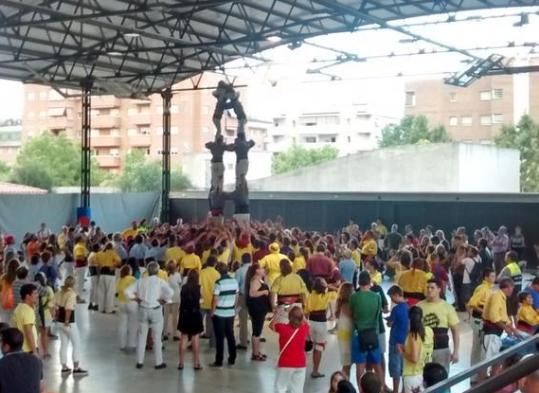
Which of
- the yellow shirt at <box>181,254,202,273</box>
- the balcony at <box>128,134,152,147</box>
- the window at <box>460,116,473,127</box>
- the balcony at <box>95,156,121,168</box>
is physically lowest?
the yellow shirt at <box>181,254,202,273</box>

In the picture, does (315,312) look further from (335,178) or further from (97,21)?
(335,178)

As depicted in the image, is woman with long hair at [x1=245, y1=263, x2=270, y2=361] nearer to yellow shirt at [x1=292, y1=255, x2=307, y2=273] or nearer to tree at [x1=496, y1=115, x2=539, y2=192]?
yellow shirt at [x1=292, y1=255, x2=307, y2=273]

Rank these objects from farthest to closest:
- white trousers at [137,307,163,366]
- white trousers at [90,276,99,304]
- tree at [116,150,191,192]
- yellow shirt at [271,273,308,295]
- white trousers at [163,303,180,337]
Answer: tree at [116,150,191,192]
white trousers at [90,276,99,304]
white trousers at [163,303,180,337]
yellow shirt at [271,273,308,295]
white trousers at [137,307,163,366]

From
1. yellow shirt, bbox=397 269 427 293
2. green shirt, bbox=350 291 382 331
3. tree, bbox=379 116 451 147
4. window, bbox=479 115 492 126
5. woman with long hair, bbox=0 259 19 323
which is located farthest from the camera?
window, bbox=479 115 492 126

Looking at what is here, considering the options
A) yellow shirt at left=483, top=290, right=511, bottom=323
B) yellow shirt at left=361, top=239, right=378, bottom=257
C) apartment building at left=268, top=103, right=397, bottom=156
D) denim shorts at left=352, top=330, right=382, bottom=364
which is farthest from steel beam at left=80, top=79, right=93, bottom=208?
apartment building at left=268, top=103, right=397, bottom=156

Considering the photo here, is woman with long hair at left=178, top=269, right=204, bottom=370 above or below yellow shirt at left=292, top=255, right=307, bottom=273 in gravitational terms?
below

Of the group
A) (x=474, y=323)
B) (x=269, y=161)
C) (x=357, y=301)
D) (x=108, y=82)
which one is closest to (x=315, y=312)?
(x=357, y=301)

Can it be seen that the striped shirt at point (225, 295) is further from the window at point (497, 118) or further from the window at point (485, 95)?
the window at point (485, 95)

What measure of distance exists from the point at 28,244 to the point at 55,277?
13.2ft

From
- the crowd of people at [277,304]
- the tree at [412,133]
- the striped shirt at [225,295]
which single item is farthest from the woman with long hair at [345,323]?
the tree at [412,133]

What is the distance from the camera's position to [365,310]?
26.8 feet

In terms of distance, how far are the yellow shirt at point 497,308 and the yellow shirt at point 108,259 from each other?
7.80 m

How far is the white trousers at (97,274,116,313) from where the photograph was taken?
46.8 feet

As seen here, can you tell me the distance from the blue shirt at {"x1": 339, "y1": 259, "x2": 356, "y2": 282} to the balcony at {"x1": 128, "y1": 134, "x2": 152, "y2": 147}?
59.1 m
